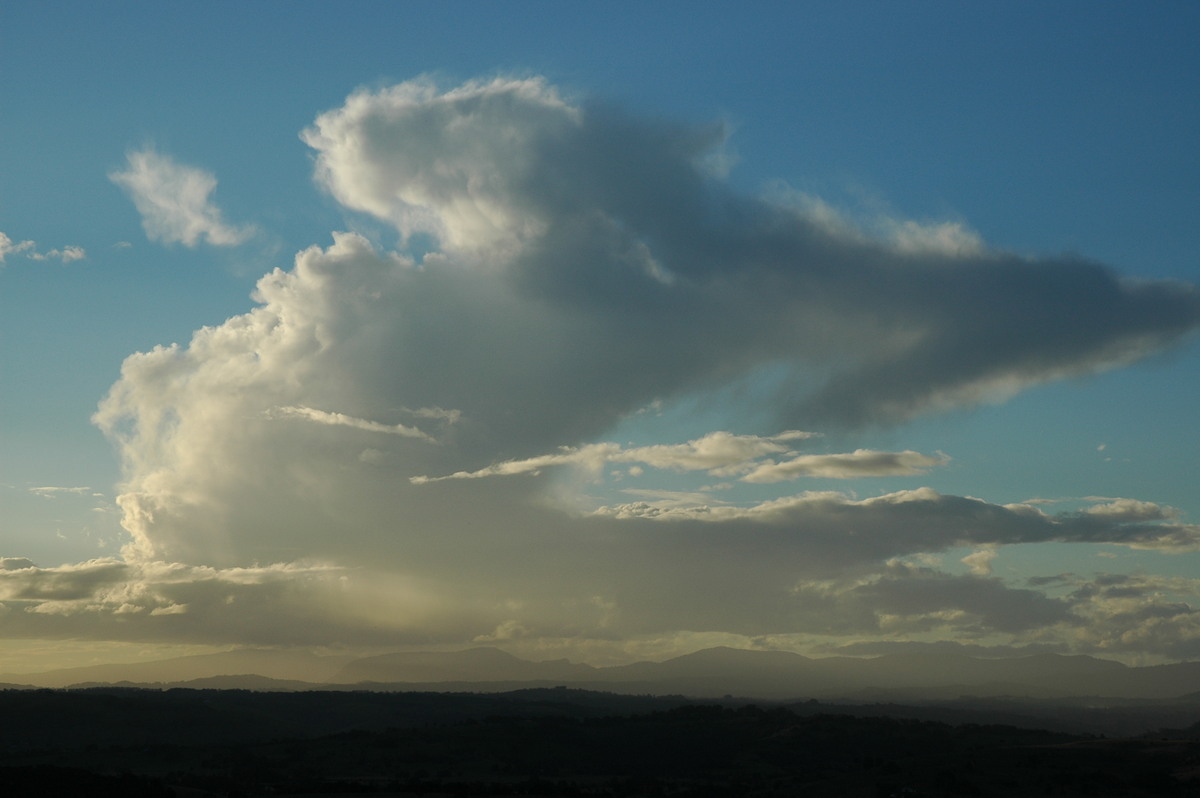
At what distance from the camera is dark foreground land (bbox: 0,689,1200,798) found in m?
83.4

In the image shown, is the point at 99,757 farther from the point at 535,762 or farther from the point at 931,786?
the point at 931,786

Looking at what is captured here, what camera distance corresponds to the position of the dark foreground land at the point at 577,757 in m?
83.4

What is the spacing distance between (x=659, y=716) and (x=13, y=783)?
10583 cm

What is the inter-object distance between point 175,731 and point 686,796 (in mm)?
124805

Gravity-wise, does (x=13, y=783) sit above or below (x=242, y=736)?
above

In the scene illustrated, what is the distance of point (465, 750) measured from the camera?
128m

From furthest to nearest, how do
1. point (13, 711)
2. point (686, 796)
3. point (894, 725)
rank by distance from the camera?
point (13, 711) → point (894, 725) → point (686, 796)

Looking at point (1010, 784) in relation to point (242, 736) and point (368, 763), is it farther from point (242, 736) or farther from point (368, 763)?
point (242, 736)

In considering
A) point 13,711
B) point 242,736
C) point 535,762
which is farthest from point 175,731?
point 535,762

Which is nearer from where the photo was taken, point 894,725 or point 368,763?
point 368,763


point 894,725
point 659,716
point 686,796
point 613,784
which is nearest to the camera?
point 686,796

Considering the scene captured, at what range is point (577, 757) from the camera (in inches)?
5044

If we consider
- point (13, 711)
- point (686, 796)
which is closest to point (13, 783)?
point (686, 796)

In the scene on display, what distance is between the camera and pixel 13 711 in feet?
561
